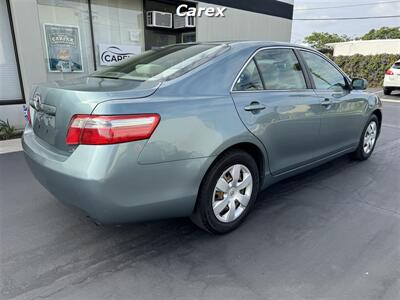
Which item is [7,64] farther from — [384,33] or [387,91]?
[384,33]

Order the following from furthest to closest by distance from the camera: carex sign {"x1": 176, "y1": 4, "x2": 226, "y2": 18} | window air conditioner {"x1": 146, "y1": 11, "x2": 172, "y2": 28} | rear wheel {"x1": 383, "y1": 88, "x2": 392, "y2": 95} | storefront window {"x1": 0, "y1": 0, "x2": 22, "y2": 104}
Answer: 1. rear wheel {"x1": 383, "y1": 88, "x2": 392, "y2": 95}
2. carex sign {"x1": 176, "y1": 4, "x2": 226, "y2": 18}
3. window air conditioner {"x1": 146, "y1": 11, "x2": 172, "y2": 28}
4. storefront window {"x1": 0, "y1": 0, "x2": 22, "y2": 104}

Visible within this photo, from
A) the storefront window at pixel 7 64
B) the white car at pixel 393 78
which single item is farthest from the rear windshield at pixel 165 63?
the white car at pixel 393 78

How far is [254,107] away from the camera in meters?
2.64

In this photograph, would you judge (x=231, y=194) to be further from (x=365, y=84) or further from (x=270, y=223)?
(x=365, y=84)

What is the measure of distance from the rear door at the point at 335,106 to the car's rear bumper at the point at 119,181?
5.99 ft

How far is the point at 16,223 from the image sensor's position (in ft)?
9.45

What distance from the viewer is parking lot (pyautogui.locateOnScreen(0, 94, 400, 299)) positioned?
6.82 ft

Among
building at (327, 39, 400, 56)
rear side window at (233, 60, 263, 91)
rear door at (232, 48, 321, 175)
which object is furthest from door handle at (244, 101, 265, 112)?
building at (327, 39, 400, 56)

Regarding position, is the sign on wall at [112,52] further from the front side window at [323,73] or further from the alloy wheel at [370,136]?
the alloy wheel at [370,136]

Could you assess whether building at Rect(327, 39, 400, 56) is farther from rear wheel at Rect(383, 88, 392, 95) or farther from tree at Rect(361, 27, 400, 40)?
tree at Rect(361, 27, 400, 40)

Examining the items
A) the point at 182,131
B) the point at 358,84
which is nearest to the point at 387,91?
the point at 358,84

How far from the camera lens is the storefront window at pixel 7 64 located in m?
6.14

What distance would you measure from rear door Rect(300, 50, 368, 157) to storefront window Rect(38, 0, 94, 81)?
5.69 metres

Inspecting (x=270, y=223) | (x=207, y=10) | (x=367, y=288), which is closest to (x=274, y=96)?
(x=270, y=223)
